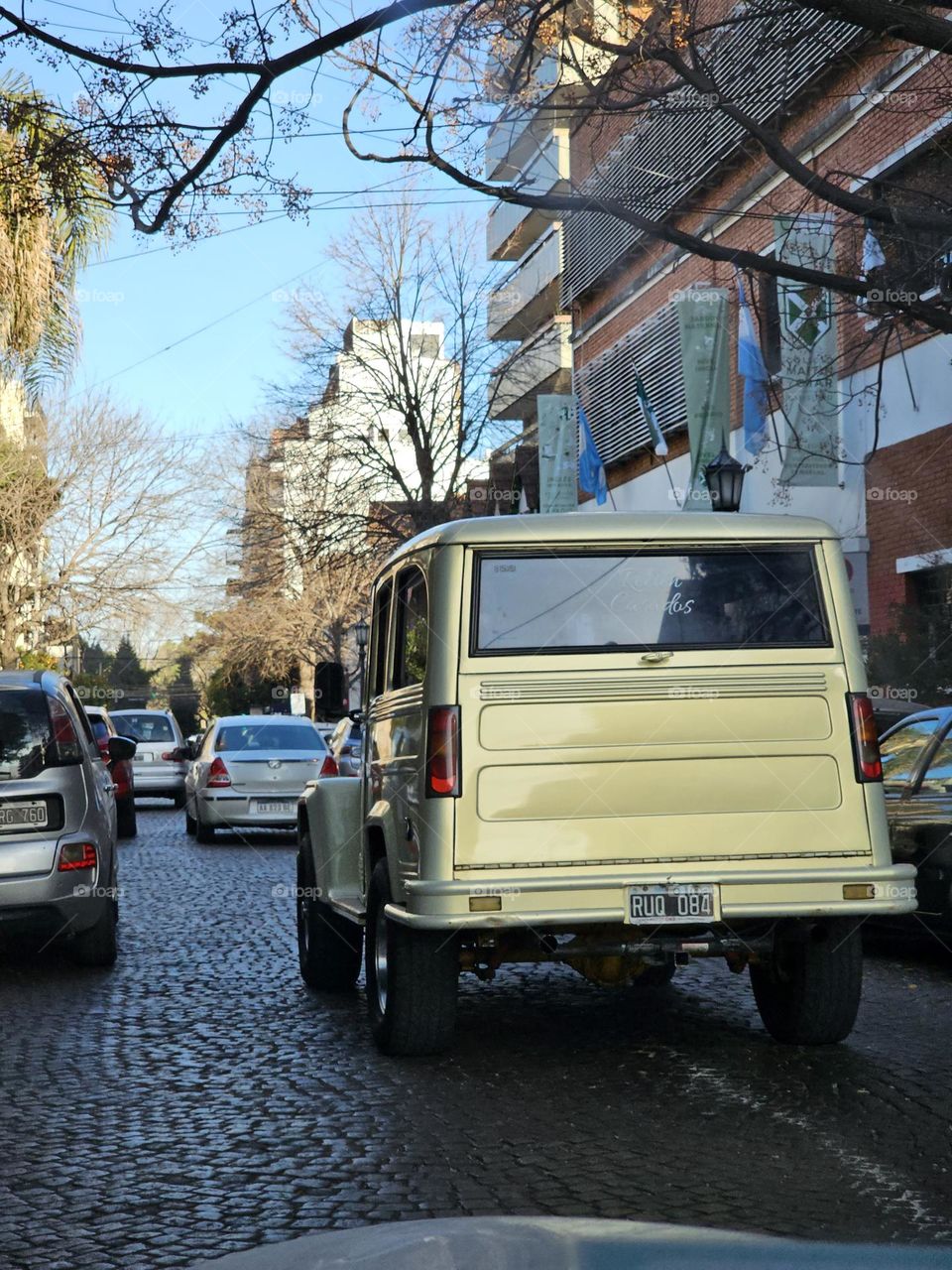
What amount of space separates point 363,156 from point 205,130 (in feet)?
5.41

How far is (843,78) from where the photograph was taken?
23.7 m

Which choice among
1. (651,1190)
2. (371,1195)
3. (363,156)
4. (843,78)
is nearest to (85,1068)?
(371,1195)

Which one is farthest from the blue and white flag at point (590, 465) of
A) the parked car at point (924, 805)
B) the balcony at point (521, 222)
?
the parked car at point (924, 805)

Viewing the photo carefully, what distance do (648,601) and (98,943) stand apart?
4.69 metres

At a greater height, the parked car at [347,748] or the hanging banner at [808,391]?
the hanging banner at [808,391]

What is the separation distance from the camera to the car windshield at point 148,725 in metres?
30.2

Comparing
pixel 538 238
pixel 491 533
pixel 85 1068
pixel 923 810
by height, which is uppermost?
pixel 538 238

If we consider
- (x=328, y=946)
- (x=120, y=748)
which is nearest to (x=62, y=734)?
(x=328, y=946)

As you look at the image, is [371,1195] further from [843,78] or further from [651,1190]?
[843,78]

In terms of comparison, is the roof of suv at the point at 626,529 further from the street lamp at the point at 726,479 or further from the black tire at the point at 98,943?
the street lamp at the point at 726,479

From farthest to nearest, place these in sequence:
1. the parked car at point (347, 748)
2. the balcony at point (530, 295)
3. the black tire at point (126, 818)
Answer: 1. the balcony at point (530, 295)
2. the black tire at point (126, 818)
3. the parked car at point (347, 748)

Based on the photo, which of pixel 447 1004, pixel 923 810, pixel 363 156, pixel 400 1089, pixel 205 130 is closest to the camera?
pixel 400 1089

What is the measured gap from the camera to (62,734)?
10.1m

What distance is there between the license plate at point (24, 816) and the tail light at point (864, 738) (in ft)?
15.9
